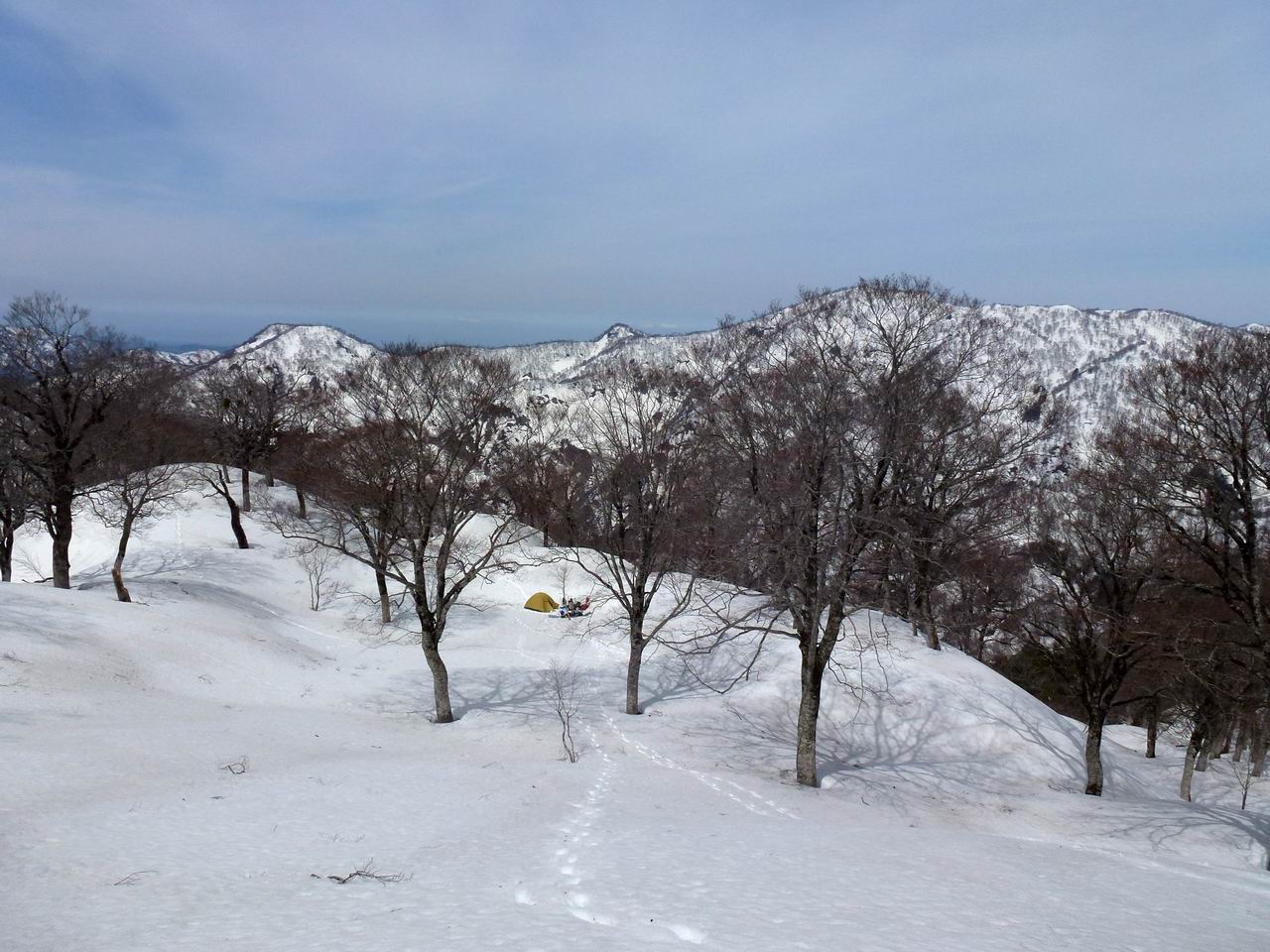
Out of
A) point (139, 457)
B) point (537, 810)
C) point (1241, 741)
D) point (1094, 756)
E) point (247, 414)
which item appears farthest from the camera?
point (247, 414)

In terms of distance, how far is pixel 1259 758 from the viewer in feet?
89.8

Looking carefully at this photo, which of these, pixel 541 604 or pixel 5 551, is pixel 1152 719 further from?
pixel 5 551

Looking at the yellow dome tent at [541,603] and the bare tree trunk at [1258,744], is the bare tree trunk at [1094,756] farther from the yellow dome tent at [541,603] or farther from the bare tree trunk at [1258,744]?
the yellow dome tent at [541,603]

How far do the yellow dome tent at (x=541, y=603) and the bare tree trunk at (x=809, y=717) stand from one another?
69.3ft

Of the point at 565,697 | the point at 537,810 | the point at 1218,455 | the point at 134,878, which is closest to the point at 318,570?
the point at 565,697

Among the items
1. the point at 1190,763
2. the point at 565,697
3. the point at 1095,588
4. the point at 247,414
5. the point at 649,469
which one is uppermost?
the point at 247,414

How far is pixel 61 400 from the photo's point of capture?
22.2 meters

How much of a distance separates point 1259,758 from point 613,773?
94.0 ft

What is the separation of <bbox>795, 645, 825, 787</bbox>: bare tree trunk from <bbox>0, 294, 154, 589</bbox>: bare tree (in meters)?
22.3

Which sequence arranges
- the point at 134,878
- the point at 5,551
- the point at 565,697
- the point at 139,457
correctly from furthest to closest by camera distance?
1. the point at 5,551
2. the point at 139,457
3. the point at 565,697
4. the point at 134,878

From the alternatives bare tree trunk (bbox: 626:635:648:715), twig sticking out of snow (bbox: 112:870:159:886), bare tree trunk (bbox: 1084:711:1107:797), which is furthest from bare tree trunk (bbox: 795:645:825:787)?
twig sticking out of snow (bbox: 112:870:159:886)

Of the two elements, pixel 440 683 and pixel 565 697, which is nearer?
pixel 440 683

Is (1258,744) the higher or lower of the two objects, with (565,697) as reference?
lower

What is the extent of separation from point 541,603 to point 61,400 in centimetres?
1980
